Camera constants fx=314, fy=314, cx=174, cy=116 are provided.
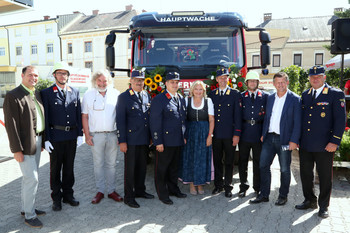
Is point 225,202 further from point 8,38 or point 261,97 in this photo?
point 8,38

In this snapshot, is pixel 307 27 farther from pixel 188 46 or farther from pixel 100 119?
pixel 100 119

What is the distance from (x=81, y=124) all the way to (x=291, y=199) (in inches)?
136

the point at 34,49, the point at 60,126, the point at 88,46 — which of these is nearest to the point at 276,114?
the point at 60,126

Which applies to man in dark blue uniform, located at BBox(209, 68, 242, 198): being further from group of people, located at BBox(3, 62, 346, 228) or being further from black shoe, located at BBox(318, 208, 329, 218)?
black shoe, located at BBox(318, 208, 329, 218)

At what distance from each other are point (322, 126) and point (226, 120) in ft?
4.48

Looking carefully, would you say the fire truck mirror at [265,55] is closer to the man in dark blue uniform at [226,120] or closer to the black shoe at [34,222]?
the man in dark blue uniform at [226,120]

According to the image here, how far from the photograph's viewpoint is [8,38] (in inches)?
1917

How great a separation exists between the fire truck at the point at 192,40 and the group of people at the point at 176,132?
51.2 inches

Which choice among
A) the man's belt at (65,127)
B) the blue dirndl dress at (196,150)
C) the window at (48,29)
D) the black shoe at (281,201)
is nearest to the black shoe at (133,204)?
the blue dirndl dress at (196,150)

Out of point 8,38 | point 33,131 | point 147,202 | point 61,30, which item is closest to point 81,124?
point 33,131

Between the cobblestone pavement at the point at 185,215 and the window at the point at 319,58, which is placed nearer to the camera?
the cobblestone pavement at the point at 185,215

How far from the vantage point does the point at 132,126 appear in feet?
15.3

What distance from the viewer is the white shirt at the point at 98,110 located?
184 inches

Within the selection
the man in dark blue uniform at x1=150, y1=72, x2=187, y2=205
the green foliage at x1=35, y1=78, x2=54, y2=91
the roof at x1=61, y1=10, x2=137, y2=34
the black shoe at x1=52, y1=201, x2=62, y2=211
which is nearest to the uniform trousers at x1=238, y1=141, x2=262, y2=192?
the man in dark blue uniform at x1=150, y1=72, x2=187, y2=205
